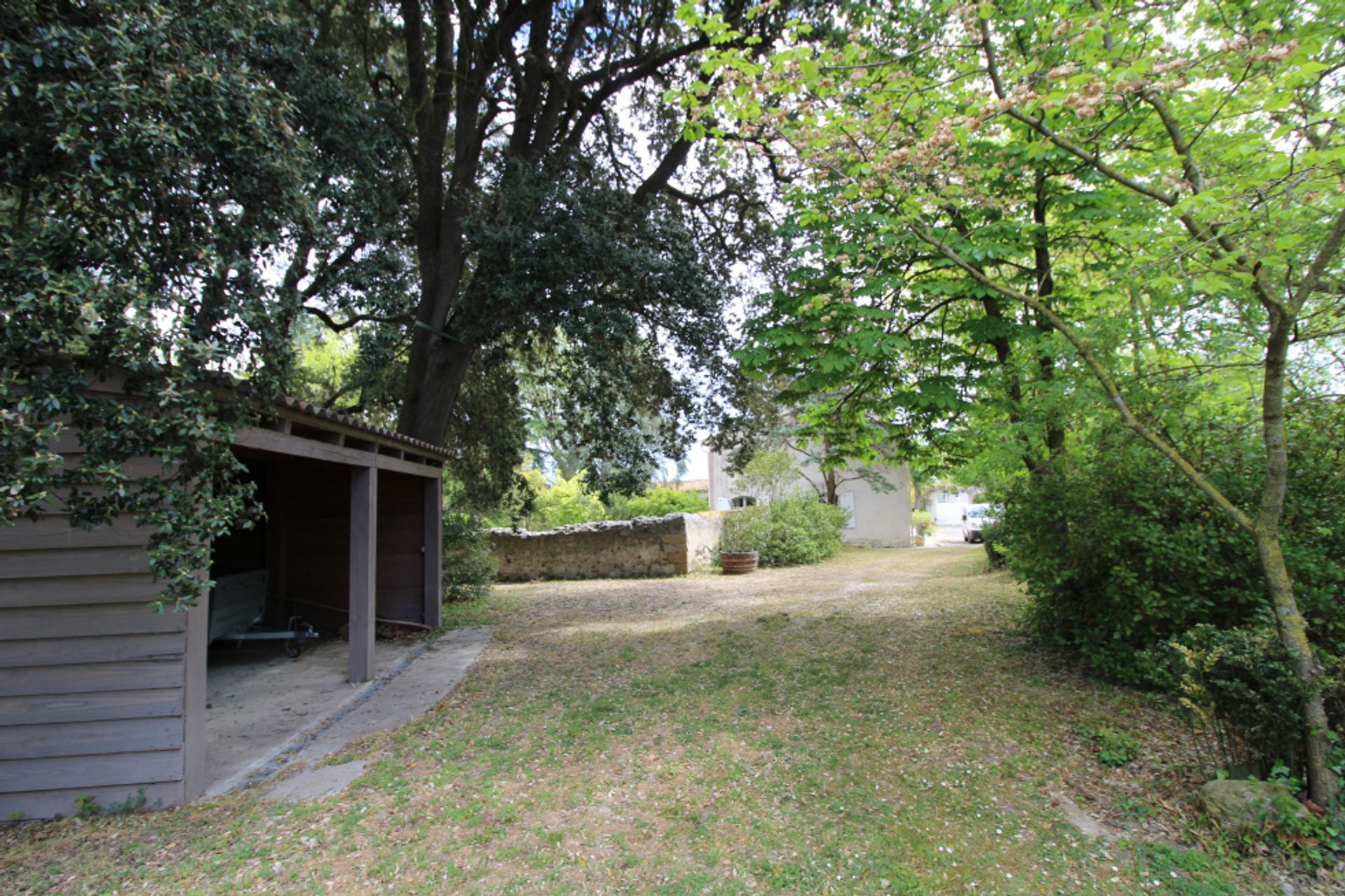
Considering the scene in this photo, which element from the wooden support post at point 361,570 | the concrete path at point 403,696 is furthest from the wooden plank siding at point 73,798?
the wooden support post at point 361,570

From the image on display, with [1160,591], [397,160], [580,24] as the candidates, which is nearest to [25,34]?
[397,160]

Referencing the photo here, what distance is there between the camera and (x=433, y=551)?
9297 mm

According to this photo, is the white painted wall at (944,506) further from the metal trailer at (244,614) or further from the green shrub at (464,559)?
the metal trailer at (244,614)

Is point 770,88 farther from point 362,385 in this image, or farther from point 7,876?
point 362,385

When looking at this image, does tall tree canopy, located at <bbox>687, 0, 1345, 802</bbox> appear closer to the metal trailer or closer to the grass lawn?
the grass lawn

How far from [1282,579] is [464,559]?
432 inches

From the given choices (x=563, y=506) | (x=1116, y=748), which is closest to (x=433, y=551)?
(x=1116, y=748)

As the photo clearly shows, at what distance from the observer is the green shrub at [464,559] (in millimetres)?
11703

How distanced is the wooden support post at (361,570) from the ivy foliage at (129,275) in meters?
2.52

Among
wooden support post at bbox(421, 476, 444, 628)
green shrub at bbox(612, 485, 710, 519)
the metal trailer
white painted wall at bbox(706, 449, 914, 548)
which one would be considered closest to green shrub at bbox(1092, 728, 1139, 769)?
the metal trailer

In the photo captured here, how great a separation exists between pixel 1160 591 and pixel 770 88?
189 inches

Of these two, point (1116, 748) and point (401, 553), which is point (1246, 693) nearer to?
point (1116, 748)

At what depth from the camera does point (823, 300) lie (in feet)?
20.5

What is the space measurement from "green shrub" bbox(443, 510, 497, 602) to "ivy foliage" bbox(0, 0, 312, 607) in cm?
790
